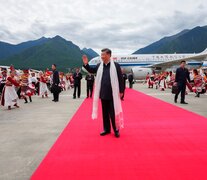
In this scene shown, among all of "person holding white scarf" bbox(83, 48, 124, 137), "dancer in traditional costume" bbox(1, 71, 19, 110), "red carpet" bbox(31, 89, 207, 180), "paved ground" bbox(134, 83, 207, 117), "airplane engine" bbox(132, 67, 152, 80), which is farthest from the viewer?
"airplane engine" bbox(132, 67, 152, 80)

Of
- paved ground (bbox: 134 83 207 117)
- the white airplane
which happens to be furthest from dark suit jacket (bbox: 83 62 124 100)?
the white airplane

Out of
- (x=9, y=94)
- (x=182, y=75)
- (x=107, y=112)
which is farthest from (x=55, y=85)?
(x=107, y=112)

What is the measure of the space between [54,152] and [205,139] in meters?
2.85

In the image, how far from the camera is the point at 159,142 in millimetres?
4555

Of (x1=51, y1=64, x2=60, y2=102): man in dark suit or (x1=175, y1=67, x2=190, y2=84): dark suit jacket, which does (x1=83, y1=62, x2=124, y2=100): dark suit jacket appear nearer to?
(x1=175, y1=67, x2=190, y2=84): dark suit jacket

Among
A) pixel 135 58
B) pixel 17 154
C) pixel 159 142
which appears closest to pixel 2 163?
pixel 17 154

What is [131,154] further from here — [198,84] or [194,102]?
[198,84]

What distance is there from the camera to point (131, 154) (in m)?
3.90

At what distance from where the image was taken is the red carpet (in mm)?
3109

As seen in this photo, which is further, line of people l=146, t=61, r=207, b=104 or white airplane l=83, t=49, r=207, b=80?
white airplane l=83, t=49, r=207, b=80

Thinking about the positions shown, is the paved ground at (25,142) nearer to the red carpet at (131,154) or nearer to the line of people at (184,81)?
the red carpet at (131,154)

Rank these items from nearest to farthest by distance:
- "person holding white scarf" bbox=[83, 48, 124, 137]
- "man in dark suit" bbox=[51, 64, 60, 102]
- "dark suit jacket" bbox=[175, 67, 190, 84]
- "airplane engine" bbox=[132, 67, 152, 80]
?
"person holding white scarf" bbox=[83, 48, 124, 137] → "dark suit jacket" bbox=[175, 67, 190, 84] → "man in dark suit" bbox=[51, 64, 60, 102] → "airplane engine" bbox=[132, 67, 152, 80]

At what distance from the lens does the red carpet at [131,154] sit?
3109mm

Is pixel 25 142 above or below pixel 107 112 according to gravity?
below
